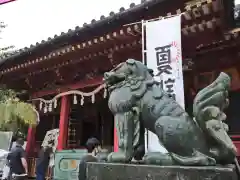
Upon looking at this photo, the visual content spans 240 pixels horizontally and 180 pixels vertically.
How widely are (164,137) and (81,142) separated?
7863mm

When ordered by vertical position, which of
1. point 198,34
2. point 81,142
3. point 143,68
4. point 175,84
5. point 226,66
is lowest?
point 81,142

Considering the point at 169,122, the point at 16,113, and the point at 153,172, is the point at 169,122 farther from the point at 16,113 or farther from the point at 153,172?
the point at 16,113

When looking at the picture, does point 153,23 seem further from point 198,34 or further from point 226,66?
point 226,66

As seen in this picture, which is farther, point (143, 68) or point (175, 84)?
point (175, 84)

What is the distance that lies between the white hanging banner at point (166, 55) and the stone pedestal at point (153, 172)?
2450 mm

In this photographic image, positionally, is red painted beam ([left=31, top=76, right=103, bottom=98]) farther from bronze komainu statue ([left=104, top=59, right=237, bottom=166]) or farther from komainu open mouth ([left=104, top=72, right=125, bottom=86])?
bronze komainu statue ([left=104, top=59, right=237, bottom=166])

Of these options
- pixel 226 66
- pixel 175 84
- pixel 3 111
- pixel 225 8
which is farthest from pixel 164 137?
pixel 3 111

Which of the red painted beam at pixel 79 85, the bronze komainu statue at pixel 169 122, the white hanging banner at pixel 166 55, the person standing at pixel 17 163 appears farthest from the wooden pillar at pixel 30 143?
the bronze komainu statue at pixel 169 122

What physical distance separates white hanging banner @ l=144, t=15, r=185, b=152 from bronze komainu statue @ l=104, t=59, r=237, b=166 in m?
2.37

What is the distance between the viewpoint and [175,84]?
15.8ft

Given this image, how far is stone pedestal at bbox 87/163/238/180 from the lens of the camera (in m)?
1.85

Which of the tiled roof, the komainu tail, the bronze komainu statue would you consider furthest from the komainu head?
the tiled roof

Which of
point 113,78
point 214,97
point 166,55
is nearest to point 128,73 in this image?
point 113,78

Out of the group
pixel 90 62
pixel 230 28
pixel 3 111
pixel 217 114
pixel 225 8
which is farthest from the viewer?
pixel 3 111
